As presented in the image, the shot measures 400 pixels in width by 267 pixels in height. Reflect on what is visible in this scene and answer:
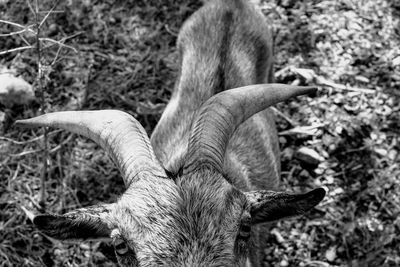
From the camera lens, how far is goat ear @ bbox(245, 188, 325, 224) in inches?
150

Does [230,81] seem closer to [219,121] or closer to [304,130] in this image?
[304,130]

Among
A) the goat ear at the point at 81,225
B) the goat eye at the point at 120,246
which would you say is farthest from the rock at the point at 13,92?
the goat eye at the point at 120,246

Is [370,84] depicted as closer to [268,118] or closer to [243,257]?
[268,118]

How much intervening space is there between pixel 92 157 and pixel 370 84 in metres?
3.45

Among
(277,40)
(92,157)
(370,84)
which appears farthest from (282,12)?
(92,157)

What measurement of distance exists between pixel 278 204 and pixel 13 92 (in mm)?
3849

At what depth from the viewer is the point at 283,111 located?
6926 millimetres

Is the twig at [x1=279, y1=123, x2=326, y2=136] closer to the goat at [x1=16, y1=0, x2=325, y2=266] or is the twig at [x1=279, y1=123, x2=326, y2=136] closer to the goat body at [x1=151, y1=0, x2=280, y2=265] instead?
the goat body at [x1=151, y1=0, x2=280, y2=265]

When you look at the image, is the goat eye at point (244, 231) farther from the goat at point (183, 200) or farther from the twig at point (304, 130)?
the twig at point (304, 130)

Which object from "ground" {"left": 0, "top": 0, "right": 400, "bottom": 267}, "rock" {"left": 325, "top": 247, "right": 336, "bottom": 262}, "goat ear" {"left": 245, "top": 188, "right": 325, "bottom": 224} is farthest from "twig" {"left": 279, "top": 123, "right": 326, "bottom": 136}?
"goat ear" {"left": 245, "top": 188, "right": 325, "bottom": 224}

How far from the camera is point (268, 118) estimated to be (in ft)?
20.1

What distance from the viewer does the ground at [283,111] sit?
5.92 meters

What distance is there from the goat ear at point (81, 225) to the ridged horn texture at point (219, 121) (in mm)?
616

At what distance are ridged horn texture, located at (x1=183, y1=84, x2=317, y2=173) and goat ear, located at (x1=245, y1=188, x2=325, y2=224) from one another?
0.34m
